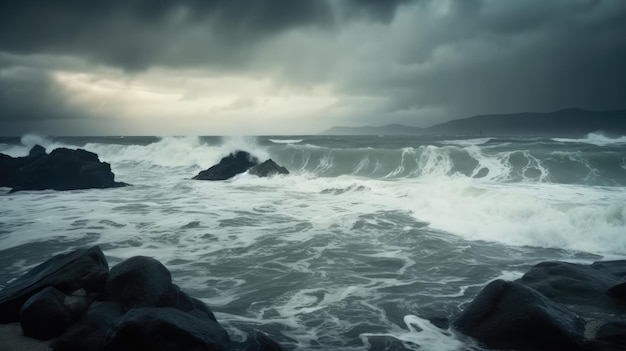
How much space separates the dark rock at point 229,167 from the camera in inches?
1093

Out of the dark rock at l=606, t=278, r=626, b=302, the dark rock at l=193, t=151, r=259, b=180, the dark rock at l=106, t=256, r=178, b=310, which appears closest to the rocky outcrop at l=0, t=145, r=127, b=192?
the dark rock at l=193, t=151, r=259, b=180

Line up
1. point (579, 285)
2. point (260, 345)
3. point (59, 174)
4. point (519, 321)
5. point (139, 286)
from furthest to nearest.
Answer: point (59, 174), point (579, 285), point (139, 286), point (519, 321), point (260, 345)

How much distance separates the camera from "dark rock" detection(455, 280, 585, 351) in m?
5.14

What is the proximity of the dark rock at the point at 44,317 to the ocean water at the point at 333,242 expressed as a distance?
2.27 m

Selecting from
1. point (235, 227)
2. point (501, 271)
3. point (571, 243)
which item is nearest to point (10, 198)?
point (235, 227)

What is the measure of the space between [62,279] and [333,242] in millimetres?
7235

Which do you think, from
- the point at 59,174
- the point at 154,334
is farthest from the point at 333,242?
the point at 59,174

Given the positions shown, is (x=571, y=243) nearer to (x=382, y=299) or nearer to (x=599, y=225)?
(x=599, y=225)

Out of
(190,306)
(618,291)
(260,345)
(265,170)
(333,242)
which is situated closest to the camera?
(260,345)

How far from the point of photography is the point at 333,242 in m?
11.4

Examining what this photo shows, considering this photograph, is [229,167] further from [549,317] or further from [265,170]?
[549,317]

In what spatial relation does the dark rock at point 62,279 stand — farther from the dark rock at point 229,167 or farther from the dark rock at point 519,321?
the dark rock at point 229,167

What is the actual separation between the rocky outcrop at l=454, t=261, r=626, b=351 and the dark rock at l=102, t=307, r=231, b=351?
12.9 feet

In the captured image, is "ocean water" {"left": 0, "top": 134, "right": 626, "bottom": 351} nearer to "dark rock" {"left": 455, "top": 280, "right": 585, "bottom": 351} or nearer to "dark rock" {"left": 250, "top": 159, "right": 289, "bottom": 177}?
"dark rock" {"left": 455, "top": 280, "right": 585, "bottom": 351}
